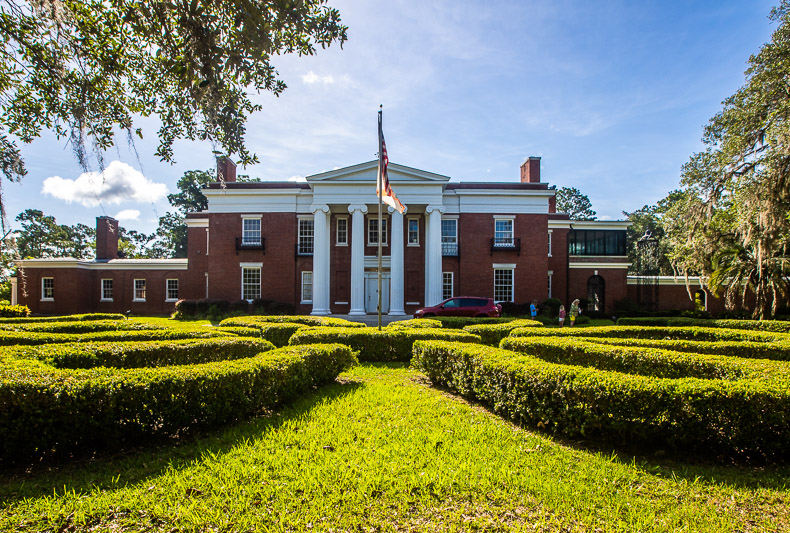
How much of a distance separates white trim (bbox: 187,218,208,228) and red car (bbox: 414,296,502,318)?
19403 millimetres

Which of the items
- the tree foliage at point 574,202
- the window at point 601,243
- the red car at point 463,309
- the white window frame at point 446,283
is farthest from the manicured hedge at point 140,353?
the tree foliage at point 574,202

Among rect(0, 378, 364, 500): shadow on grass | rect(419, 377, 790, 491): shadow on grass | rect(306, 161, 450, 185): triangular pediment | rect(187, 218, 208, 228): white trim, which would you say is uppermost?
rect(306, 161, 450, 185): triangular pediment

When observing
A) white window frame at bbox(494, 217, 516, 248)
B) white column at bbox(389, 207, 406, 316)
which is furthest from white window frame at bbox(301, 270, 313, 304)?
white window frame at bbox(494, 217, 516, 248)

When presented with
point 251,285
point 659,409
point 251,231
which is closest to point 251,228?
point 251,231

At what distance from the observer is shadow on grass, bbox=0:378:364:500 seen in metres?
3.75

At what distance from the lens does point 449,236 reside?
1087 inches

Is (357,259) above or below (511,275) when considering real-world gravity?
above

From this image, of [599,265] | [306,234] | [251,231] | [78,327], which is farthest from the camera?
[599,265]

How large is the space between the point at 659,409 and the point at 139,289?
35.1m

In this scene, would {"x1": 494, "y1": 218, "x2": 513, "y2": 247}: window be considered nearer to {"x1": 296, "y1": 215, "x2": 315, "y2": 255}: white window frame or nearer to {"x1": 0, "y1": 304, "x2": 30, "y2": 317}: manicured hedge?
{"x1": 296, "y1": 215, "x2": 315, "y2": 255}: white window frame

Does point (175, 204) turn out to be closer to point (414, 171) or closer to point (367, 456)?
point (414, 171)

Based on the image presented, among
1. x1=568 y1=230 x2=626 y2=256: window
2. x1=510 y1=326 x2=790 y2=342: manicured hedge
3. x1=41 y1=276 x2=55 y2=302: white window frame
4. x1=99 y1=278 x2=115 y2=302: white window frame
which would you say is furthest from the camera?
x1=99 y1=278 x2=115 y2=302: white window frame

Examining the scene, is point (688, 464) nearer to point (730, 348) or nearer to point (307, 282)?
point (730, 348)

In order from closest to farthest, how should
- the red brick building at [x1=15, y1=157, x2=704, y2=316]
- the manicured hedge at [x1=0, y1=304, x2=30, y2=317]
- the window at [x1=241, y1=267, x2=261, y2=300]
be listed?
1. the manicured hedge at [x1=0, y1=304, x2=30, y2=317]
2. the red brick building at [x1=15, y1=157, x2=704, y2=316]
3. the window at [x1=241, y1=267, x2=261, y2=300]
